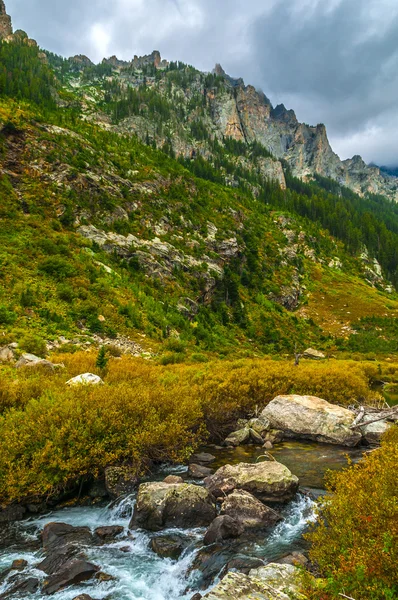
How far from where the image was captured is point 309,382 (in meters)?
22.8

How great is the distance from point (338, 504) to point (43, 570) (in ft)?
20.9

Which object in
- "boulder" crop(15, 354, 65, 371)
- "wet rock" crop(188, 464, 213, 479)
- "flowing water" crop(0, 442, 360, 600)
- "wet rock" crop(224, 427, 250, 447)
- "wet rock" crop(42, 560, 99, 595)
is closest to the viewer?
"wet rock" crop(42, 560, 99, 595)

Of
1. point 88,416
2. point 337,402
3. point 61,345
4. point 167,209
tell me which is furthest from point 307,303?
point 88,416

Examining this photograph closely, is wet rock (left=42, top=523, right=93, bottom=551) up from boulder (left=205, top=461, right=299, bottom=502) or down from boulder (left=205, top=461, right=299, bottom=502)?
up

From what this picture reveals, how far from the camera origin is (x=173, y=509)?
8.93m

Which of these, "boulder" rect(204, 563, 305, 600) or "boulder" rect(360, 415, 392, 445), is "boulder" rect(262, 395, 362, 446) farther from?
"boulder" rect(204, 563, 305, 600)

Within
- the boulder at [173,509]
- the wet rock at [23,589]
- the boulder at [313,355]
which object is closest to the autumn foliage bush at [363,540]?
the boulder at [173,509]

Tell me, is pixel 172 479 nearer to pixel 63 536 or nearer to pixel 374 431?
pixel 63 536

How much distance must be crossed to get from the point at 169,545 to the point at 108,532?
5.64ft

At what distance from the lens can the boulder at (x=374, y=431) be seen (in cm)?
1596

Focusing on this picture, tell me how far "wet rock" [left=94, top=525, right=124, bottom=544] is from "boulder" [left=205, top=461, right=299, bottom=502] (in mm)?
2865

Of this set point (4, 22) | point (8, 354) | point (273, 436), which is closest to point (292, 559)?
point (273, 436)

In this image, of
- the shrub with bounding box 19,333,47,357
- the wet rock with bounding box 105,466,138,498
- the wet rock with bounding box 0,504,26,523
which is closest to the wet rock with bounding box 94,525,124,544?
the wet rock with bounding box 105,466,138,498

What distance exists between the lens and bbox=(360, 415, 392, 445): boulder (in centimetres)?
1596
